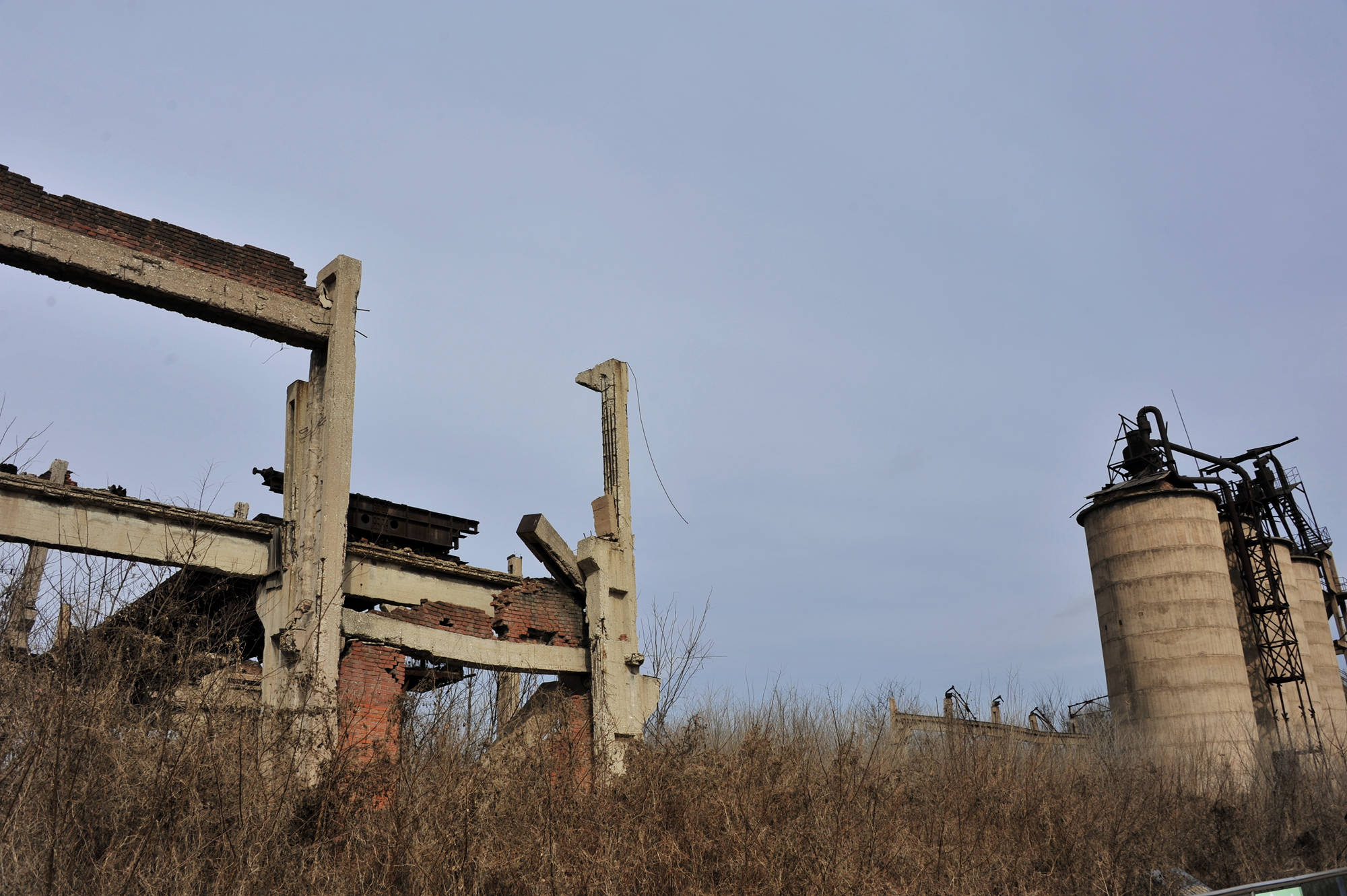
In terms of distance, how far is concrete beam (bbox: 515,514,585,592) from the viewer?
537 inches

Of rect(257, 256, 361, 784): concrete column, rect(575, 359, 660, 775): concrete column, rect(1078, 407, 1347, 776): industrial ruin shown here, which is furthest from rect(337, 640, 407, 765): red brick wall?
rect(1078, 407, 1347, 776): industrial ruin

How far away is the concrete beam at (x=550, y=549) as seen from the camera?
13633 mm

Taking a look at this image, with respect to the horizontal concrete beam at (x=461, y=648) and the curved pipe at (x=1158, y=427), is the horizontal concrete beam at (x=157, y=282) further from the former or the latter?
the curved pipe at (x=1158, y=427)

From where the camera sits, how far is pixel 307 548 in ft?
39.3

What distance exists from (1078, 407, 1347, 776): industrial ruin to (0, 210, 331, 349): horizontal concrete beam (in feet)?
56.3

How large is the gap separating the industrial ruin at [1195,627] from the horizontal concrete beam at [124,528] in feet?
55.0

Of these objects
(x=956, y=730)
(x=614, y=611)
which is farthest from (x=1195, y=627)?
(x=614, y=611)

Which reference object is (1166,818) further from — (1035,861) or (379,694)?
(379,694)

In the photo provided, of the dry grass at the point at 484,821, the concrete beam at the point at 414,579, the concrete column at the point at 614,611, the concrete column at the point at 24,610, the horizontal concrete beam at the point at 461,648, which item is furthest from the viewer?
the concrete beam at the point at 414,579

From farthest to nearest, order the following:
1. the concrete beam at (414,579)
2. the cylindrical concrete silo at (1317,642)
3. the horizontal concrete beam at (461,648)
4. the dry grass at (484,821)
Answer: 1. the cylindrical concrete silo at (1317,642)
2. the concrete beam at (414,579)
3. the horizontal concrete beam at (461,648)
4. the dry grass at (484,821)

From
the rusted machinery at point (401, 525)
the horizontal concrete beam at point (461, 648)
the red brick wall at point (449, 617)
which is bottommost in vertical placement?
the horizontal concrete beam at point (461, 648)

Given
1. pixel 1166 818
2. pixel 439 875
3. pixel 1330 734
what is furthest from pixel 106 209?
pixel 1330 734

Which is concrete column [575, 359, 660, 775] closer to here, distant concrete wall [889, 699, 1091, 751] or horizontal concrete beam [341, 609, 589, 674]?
horizontal concrete beam [341, 609, 589, 674]

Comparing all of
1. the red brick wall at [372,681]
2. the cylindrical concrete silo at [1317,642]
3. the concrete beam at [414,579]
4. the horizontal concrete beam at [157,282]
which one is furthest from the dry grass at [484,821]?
the cylindrical concrete silo at [1317,642]
